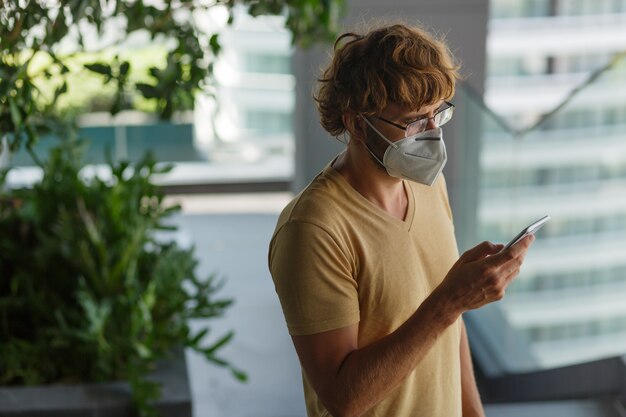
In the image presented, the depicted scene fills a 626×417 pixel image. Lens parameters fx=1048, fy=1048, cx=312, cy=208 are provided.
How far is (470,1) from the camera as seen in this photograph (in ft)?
22.7

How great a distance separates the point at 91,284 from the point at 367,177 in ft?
10.0

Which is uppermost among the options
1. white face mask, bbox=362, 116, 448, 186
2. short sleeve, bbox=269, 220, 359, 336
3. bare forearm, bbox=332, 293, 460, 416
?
white face mask, bbox=362, 116, 448, 186

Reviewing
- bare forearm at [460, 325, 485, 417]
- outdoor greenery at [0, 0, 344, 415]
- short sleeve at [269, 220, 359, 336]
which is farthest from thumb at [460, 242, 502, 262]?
outdoor greenery at [0, 0, 344, 415]

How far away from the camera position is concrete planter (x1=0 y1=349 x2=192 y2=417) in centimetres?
424

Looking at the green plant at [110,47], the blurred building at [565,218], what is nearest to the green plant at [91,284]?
the green plant at [110,47]

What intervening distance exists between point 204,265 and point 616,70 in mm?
3832

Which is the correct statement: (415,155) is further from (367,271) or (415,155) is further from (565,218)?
(565,218)

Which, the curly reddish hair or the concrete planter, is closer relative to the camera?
the curly reddish hair

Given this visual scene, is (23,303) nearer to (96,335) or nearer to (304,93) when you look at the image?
(96,335)

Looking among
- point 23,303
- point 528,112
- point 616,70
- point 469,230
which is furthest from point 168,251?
point 528,112

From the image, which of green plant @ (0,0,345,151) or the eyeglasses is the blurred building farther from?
the eyeglasses

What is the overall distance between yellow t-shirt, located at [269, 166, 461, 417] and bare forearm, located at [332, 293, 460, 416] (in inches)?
3.3

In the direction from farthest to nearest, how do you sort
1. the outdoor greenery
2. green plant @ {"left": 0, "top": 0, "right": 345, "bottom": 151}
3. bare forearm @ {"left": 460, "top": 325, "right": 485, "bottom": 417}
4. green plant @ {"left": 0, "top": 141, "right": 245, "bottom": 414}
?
green plant @ {"left": 0, "top": 141, "right": 245, "bottom": 414} < the outdoor greenery < green plant @ {"left": 0, "top": 0, "right": 345, "bottom": 151} < bare forearm @ {"left": 460, "top": 325, "right": 485, "bottom": 417}

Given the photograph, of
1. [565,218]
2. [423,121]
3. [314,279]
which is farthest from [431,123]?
[565,218]
